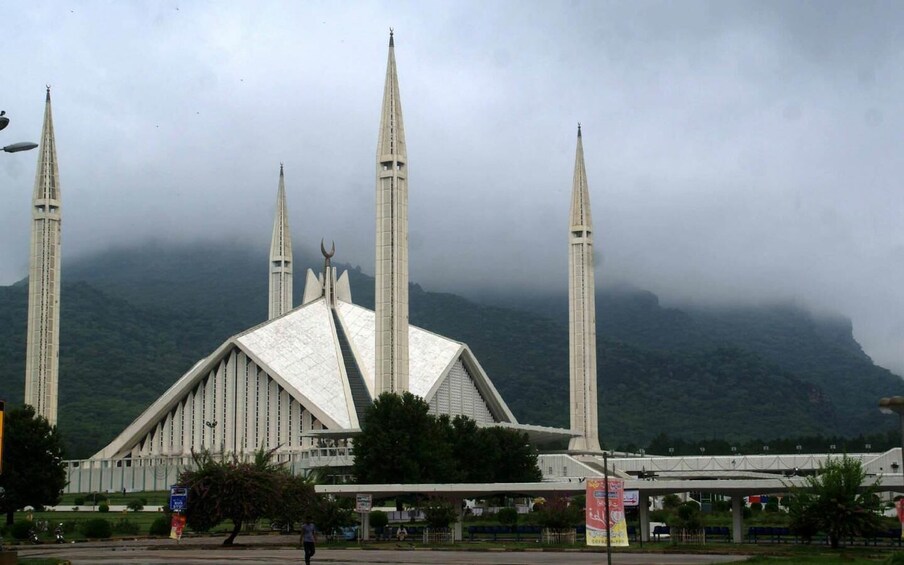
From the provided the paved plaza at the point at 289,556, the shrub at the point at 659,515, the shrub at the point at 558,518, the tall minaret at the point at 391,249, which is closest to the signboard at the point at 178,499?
the paved plaza at the point at 289,556

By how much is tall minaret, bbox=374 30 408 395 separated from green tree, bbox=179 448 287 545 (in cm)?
1669

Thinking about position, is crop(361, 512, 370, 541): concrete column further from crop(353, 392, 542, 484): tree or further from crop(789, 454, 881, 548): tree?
crop(789, 454, 881, 548): tree

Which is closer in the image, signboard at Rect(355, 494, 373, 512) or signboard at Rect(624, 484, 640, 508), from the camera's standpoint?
signboard at Rect(624, 484, 640, 508)

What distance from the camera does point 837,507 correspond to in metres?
27.9

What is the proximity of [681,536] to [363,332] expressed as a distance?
37.1 metres

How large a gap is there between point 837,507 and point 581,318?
3734 centimetres

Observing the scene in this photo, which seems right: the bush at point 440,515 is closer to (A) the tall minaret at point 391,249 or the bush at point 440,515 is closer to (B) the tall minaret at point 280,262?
(A) the tall minaret at point 391,249

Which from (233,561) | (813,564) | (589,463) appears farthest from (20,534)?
(589,463)

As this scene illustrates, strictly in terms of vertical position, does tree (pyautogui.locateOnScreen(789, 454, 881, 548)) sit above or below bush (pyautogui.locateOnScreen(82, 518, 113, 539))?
above

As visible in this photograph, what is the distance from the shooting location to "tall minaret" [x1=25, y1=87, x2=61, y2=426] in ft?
191

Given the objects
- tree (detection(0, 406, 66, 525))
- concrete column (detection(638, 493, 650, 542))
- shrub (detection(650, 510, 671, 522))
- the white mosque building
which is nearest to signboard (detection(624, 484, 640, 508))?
concrete column (detection(638, 493, 650, 542))

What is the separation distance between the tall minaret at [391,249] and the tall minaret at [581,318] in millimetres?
17029

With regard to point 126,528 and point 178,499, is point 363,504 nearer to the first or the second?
point 178,499

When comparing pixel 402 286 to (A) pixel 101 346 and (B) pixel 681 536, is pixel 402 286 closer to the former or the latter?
(B) pixel 681 536
